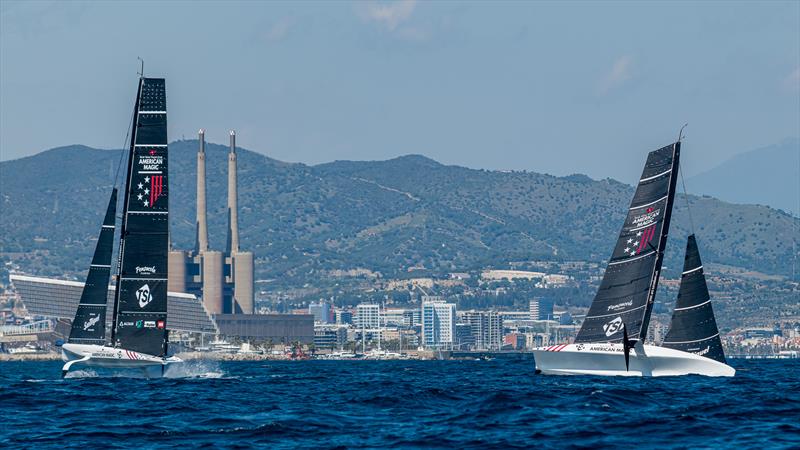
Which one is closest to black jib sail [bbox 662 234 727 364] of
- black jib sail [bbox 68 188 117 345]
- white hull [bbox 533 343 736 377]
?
white hull [bbox 533 343 736 377]

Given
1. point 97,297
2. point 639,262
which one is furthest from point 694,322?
point 97,297

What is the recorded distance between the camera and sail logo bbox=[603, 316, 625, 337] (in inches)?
2672

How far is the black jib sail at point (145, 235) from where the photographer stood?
67.6 metres

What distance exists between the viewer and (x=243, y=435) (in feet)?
139

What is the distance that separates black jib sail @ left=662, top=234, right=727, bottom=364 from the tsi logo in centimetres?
299

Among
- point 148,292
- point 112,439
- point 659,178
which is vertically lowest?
point 112,439

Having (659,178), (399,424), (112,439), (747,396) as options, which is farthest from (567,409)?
(659,178)

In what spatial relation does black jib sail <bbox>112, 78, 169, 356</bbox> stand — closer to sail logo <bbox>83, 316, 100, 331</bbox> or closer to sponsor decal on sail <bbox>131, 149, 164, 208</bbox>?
sponsor decal on sail <bbox>131, 149, 164, 208</bbox>

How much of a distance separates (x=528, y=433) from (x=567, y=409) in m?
7.22

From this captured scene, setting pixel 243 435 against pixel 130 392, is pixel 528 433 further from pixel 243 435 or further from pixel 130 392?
pixel 130 392

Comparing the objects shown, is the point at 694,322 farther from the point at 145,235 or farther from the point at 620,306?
the point at 145,235

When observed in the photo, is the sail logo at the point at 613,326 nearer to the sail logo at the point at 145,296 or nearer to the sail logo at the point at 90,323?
the sail logo at the point at 145,296

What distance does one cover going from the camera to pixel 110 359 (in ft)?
222

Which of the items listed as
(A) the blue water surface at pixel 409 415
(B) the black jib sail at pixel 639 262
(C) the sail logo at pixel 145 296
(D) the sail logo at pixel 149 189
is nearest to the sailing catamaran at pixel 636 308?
(B) the black jib sail at pixel 639 262
